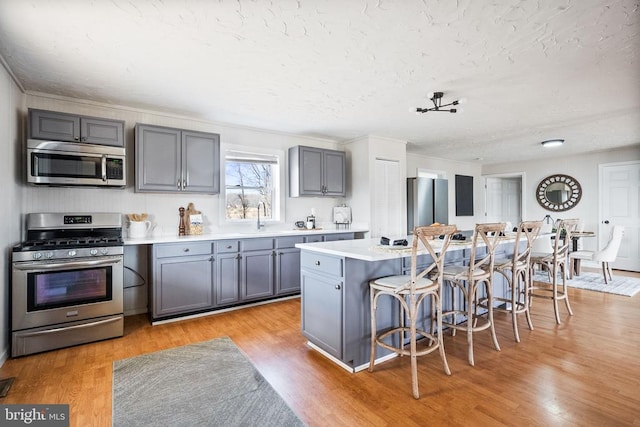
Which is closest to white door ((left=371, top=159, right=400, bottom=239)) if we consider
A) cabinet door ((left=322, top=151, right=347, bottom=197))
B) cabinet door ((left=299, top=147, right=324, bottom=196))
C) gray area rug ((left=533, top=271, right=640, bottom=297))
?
cabinet door ((left=322, top=151, right=347, bottom=197))

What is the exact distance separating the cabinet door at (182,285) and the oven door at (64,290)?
39cm

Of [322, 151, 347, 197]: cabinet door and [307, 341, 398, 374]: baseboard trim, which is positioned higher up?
[322, 151, 347, 197]: cabinet door

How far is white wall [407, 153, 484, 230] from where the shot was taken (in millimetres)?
6996

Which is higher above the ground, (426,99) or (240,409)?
(426,99)

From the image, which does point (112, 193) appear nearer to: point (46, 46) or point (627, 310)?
point (46, 46)

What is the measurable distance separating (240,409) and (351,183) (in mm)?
3999

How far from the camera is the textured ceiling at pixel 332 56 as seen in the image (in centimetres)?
196

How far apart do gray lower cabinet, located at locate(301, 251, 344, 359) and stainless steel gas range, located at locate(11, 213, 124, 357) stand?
1832 mm

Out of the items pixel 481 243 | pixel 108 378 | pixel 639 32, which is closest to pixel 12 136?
pixel 108 378

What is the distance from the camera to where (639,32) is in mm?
2197

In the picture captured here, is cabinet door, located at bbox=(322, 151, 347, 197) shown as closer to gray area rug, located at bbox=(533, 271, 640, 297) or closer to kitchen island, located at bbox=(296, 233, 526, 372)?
kitchen island, located at bbox=(296, 233, 526, 372)

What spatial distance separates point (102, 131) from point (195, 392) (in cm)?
274

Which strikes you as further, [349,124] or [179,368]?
[349,124]

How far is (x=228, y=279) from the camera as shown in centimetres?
379
